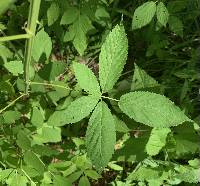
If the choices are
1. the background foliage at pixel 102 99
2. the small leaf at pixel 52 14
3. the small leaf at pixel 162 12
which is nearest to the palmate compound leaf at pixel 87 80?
the background foliage at pixel 102 99

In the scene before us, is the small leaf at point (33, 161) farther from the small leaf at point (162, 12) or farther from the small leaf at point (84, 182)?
the small leaf at point (162, 12)

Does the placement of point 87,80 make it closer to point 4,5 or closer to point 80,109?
point 80,109

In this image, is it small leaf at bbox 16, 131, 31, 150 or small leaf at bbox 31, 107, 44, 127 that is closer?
small leaf at bbox 16, 131, 31, 150

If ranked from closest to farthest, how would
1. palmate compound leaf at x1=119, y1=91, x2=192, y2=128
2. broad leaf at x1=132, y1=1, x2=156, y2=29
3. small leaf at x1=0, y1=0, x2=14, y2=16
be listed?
small leaf at x1=0, y1=0, x2=14, y2=16, palmate compound leaf at x1=119, y1=91, x2=192, y2=128, broad leaf at x1=132, y1=1, x2=156, y2=29

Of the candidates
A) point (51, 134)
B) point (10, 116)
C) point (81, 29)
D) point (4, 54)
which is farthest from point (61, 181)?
point (81, 29)

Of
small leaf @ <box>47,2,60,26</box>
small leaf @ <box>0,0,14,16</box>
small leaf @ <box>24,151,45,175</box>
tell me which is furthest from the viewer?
small leaf @ <box>47,2,60,26</box>

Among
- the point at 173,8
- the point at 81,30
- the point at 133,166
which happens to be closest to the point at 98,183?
the point at 133,166

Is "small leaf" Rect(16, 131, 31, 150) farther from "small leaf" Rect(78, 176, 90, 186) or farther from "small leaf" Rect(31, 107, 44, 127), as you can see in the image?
"small leaf" Rect(78, 176, 90, 186)

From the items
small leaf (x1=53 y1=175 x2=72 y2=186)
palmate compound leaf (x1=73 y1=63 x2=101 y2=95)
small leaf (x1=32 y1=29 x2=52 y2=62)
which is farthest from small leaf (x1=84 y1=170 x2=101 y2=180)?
palmate compound leaf (x1=73 y1=63 x2=101 y2=95)
